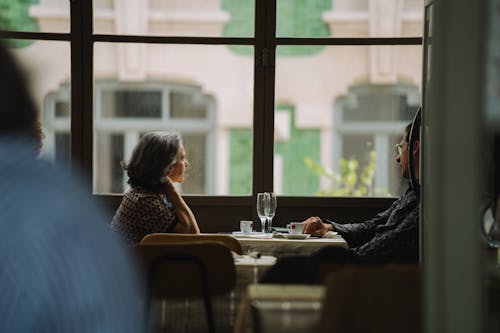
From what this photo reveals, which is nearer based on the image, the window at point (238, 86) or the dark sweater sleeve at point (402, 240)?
the dark sweater sleeve at point (402, 240)

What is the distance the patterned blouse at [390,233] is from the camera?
4387 millimetres

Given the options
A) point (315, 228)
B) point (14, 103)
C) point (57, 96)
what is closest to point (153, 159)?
point (315, 228)

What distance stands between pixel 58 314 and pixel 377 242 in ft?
11.0

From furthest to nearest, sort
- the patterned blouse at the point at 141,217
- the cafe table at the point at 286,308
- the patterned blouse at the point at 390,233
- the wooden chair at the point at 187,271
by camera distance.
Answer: the patterned blouse at the point at 390,233
the patterned blouse at the point at 141,217
the wooden chair at the point at 187,271
the cafe table at the point at 286,308

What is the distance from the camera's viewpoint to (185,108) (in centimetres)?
562

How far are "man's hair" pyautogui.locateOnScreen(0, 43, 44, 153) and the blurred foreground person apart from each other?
0.18 meters

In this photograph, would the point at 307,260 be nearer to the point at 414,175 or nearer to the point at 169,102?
the point at 414,175

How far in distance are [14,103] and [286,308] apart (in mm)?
1208

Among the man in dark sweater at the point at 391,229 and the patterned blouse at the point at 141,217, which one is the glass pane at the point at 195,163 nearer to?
the man in dark sweater at the point at 391,229

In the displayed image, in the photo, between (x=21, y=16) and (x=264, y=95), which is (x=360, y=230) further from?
(x=21, y=16)

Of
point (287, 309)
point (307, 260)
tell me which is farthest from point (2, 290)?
point (307, 260)

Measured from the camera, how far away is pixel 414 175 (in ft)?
14.1

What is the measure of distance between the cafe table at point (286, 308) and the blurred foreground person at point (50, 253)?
2.44 ft

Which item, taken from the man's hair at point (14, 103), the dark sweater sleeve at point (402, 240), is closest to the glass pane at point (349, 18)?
the dark sweater sleeve at point (402, 240)
